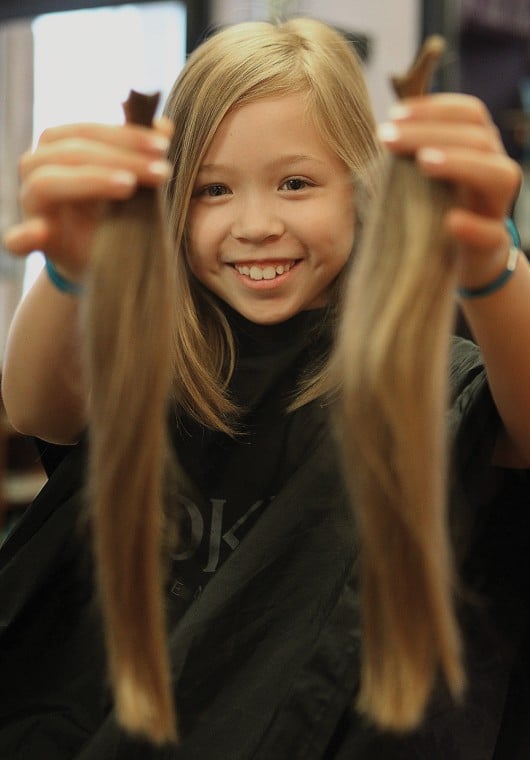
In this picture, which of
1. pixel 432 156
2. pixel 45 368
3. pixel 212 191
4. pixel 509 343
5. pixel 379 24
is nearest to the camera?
pixel 432 156

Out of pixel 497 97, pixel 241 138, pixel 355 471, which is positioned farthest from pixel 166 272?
pixel 497 97

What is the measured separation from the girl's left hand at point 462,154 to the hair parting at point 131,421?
0.17m

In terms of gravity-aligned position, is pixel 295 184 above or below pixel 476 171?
below

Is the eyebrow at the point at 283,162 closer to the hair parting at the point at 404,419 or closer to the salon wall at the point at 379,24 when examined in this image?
the hair parting at the point at 404,419

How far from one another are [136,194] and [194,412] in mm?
391

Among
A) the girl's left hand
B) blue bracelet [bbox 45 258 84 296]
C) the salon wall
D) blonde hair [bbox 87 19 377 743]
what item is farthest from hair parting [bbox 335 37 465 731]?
the salon wall

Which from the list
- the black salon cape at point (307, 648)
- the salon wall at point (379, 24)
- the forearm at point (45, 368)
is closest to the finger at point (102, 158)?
the forearm at point (45, 368)

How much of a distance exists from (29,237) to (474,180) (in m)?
0.31

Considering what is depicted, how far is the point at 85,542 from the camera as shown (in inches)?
39.5

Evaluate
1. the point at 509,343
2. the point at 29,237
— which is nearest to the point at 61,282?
the point at 29,237

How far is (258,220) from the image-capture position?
93cm

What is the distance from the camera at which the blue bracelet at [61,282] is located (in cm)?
75

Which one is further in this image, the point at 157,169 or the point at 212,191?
the point at 212,191

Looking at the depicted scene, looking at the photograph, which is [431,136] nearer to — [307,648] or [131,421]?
[131,421]
